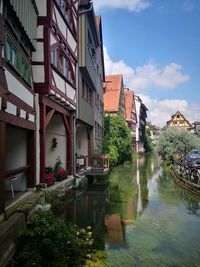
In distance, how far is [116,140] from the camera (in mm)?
31938

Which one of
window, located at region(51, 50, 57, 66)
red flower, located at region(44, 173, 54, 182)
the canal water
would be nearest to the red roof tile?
the canal water

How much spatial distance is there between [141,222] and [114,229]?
1.27 metres

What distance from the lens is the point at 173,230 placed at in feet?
29.5

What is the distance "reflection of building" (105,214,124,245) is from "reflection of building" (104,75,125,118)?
33.0 meters

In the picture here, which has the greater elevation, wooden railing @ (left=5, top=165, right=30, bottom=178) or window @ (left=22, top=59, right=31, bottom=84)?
window @ (left=22, top=59, right=31, bottom=84)

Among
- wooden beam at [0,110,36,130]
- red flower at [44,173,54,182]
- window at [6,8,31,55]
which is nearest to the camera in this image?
wooden beam at [0,110,36,130]

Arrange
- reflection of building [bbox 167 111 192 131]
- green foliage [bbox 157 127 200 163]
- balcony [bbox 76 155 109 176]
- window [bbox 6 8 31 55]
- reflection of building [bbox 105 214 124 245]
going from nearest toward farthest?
reflection of building [bbox 105 214 124 245] < window [bbox 6 8 31 55] < balcony [bbox 76 155 109 176] < green foliage [bbox 157 127 200 163] < reflection of building [bbox 167 111 192 131]

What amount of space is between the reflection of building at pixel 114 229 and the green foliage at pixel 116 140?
60.9 ft

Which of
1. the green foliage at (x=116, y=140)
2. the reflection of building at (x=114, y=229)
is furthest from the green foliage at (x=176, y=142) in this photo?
the reflection of building at (x=114, y=229)

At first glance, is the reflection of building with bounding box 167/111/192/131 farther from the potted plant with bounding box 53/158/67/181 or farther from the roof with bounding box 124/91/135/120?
the potted plant with bounding box 53/158/67/181

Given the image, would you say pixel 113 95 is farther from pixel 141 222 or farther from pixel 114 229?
pixel 114 229

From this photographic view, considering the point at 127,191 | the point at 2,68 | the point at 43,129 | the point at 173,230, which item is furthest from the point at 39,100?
the point at 127,191

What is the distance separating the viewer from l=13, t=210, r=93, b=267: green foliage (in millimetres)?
5648

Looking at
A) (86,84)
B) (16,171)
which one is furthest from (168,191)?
(16,171)
